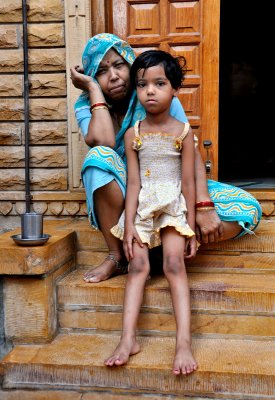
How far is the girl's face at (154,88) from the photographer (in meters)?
2.21

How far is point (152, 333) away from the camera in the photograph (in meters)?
2.31

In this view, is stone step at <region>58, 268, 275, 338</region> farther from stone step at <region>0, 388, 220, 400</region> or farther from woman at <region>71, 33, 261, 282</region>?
stone step at <region>0, 388, 220, 400</region>

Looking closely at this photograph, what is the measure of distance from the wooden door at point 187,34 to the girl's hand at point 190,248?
4.23 feet

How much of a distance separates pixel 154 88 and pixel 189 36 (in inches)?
52.2

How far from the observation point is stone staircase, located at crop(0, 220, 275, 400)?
6.44ft

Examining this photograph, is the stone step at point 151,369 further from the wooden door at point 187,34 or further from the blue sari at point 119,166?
the wooden door at point 187,34

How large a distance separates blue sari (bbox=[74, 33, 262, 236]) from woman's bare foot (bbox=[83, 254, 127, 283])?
0.21 m

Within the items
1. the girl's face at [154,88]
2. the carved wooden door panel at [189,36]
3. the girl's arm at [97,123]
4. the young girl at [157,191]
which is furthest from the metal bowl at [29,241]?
the carved wooden door panel at [189,36]

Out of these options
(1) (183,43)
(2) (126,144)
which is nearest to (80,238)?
(2) (126,144)

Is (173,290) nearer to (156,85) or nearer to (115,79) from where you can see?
(156,85)

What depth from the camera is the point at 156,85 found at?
224cm

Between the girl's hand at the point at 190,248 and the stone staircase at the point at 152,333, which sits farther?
the girl's hand at the point at 190,248

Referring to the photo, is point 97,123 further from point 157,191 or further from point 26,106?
point 26,106

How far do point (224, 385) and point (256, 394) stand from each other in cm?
14
